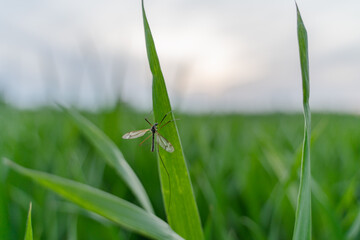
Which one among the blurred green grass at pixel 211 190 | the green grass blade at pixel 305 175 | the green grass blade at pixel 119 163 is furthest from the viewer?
the blurred green grass at pixel 211 190

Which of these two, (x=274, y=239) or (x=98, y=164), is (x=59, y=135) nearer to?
(x=98, y=164)

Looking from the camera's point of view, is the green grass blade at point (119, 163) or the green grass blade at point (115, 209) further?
the green grass blade at point (119, 163)

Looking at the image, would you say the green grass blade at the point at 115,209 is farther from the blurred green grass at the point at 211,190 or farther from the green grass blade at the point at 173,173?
the blurred green grass at the point at 211,190

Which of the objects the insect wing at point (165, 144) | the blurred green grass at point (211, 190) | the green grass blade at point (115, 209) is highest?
the insect wing at point (165, 144)

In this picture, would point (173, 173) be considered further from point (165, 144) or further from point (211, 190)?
point (211, 190)

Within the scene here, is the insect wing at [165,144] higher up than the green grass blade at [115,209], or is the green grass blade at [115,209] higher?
the insect wing at [165,144]

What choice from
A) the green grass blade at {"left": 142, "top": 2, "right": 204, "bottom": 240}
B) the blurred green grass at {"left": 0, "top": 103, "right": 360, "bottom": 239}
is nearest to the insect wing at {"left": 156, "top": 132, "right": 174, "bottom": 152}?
the green grass blade at {"left": 142, "top": 2, "right": 204, "bottom": 240}

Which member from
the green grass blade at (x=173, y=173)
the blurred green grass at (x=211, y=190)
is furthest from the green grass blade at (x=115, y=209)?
the blurred green grass at (x=211, y=190)

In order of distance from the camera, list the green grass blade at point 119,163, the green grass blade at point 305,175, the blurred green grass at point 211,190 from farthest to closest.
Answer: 1. the blurred green grass at point 211,190
2. the green grass blade at point 119,163
3. the green grass blade at point 305,175
